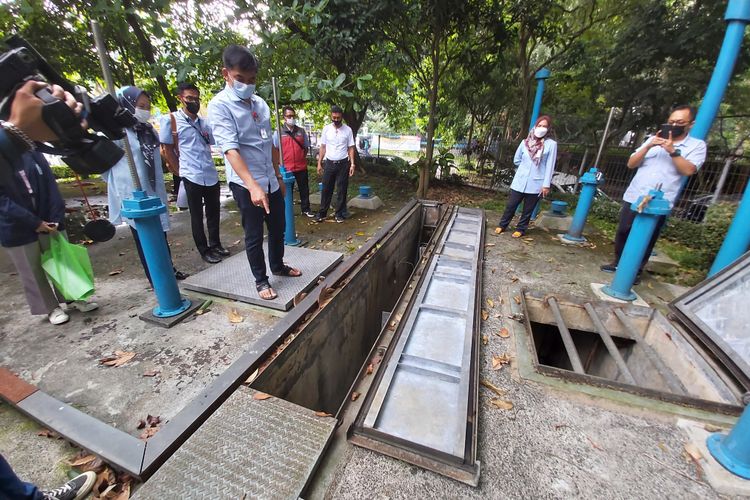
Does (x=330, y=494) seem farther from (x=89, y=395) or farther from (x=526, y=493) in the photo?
(x=89, y=395)

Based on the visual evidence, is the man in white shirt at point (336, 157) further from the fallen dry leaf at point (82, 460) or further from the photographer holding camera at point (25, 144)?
the fallen dry leaf at point (82, 460)

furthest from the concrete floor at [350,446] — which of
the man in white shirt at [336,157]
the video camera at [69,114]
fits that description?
the man in white shirt at [336,157]

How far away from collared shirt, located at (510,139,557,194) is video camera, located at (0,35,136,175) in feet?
15.8

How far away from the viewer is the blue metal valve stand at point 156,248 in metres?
2.43

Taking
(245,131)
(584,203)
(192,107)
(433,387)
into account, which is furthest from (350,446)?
(584,203)

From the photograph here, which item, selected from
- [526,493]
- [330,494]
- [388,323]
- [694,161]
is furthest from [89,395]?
[694,161]

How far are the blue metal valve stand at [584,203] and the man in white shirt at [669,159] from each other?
134 cm

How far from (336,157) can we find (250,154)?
9.90ft

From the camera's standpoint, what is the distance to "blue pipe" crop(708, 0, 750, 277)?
9.93 ft

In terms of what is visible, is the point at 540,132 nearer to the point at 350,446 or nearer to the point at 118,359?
the point at 350,446

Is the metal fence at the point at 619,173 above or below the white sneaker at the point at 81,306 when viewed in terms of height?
above

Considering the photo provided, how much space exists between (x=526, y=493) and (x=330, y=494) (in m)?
0.97

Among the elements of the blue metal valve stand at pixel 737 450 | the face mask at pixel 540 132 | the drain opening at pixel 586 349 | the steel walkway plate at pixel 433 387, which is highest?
the face mask at pixel 540 132

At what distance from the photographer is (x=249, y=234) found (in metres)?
2.94
